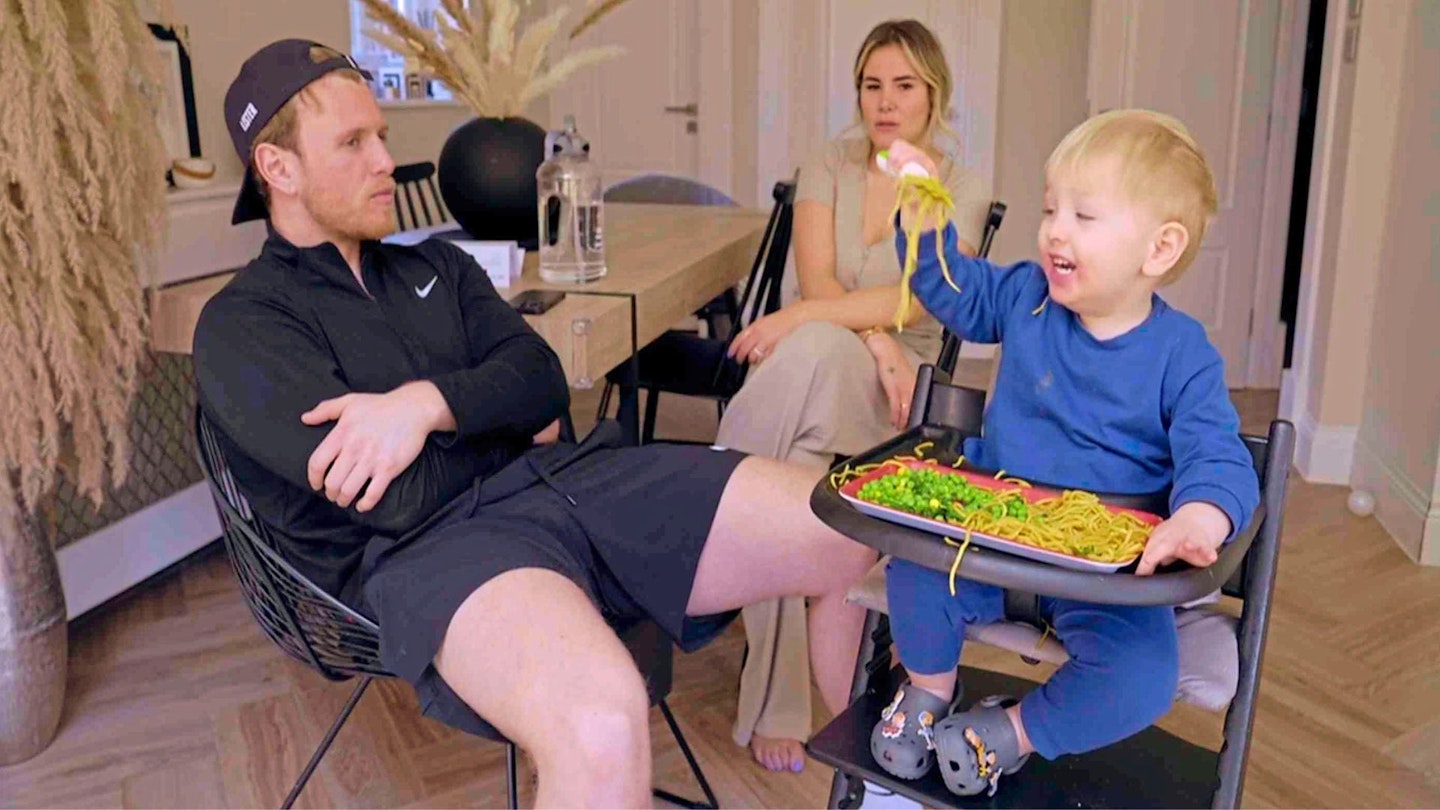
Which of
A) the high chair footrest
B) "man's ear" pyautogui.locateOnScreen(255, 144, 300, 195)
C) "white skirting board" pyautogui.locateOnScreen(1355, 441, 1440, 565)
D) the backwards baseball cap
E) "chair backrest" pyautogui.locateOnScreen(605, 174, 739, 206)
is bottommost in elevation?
"white skirting board" pyautogui.locateOnScreen(1355, 441, 1440, 565)

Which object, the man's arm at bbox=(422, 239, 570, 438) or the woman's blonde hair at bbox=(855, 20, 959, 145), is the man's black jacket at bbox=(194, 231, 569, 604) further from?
the woman's blonde hair at bbox=(855, 20, 959, 145)

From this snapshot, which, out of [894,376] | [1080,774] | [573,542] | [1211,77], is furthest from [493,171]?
[1211,77]

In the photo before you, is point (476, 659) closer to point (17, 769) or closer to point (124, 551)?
point (17, 769)

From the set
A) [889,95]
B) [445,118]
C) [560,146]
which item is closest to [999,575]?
[889,95]

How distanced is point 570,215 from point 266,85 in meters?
0.63

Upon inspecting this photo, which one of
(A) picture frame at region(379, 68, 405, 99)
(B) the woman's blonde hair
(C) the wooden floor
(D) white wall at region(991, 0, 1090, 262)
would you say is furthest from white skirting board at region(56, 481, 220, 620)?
(D) white wall at region(991, 0, 1090, 262)

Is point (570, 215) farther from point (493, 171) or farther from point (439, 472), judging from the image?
point (439, 472)

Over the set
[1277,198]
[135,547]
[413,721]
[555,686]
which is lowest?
[413,721]

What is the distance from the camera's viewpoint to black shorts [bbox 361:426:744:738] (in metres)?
1.30

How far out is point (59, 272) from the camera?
174 centimetres

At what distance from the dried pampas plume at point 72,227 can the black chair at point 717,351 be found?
3.10 feet

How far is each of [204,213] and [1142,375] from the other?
1.96 m

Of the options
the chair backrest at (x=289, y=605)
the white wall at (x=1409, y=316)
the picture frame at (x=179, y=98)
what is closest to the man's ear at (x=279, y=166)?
the chair backrest at (x=289, y=605)

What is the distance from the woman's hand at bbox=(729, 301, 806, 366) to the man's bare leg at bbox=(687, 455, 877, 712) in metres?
0.55
